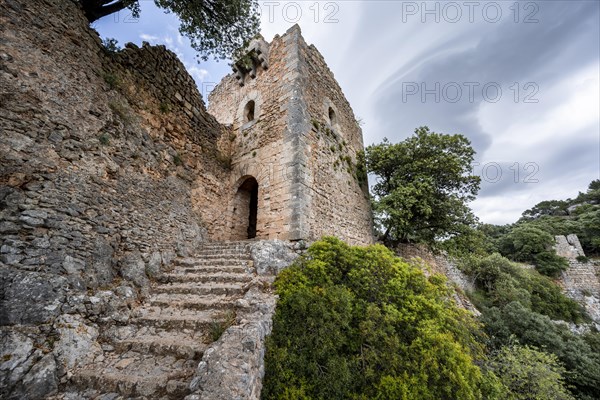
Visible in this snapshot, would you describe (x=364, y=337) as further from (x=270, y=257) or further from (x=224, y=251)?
(x=224, y=251)

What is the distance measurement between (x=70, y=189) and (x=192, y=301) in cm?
233

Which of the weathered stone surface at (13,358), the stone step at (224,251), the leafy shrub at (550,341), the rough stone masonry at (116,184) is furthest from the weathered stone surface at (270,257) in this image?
the leafy shrub at (550,341)

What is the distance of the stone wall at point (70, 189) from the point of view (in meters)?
2.29

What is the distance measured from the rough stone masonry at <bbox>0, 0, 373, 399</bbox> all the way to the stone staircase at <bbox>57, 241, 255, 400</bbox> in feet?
0.14

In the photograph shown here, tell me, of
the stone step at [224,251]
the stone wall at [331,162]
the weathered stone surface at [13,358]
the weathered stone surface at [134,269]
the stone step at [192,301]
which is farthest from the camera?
the stone wall at [331,162]

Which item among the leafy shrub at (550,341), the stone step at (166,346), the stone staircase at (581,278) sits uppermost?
the stone step at (166,346)

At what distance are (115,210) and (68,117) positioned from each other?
4.99ft

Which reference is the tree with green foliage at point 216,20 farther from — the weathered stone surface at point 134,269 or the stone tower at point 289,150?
the weathered stone surface at point 134,269

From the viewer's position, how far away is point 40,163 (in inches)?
114

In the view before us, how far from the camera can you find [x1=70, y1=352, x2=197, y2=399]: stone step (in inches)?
73.7

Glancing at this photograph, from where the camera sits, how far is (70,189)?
10.2 ft

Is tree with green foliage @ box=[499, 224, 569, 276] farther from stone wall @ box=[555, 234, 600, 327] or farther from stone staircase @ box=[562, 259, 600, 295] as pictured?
stone wall @ box=[555, 234, 600, 327]

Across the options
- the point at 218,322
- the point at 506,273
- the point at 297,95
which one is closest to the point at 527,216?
the point at 506,273

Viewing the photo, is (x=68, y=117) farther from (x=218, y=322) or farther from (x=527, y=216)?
(x=527, y=216)
